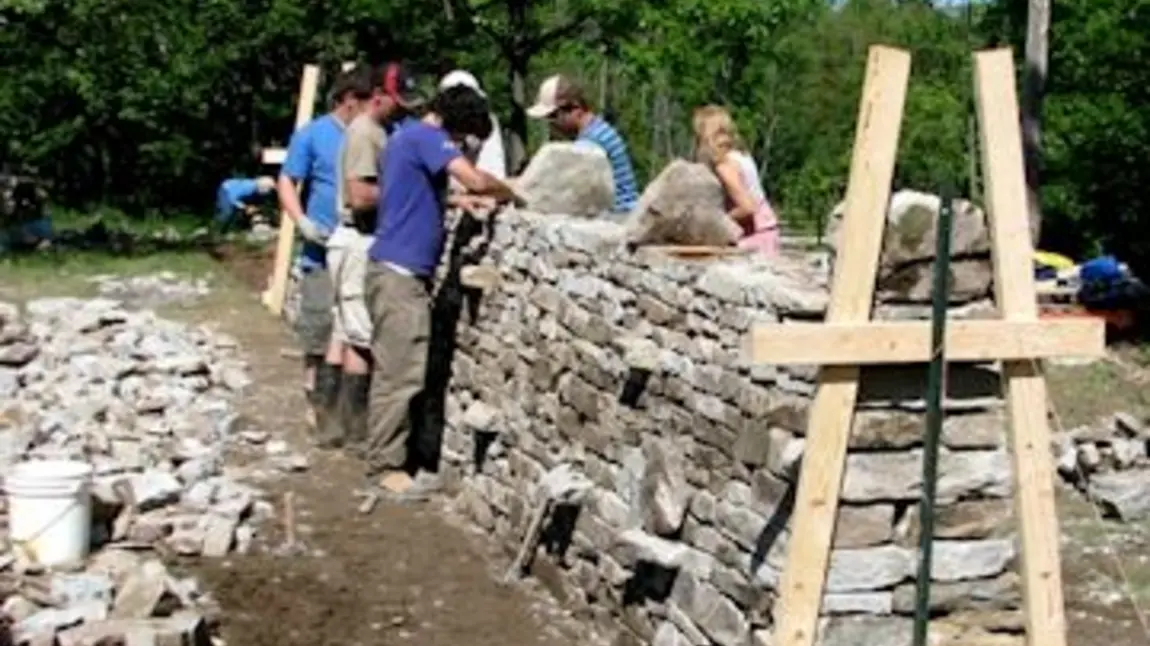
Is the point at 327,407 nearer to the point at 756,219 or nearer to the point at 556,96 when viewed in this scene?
the point at 556,96

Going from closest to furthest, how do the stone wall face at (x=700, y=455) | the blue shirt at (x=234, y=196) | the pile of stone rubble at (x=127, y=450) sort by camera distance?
1. the stone wall face at (x=700, y=455)
2. the pile of stone rubble at (x=127, y=450)
3. the blue shirt at (x=234, y=196)

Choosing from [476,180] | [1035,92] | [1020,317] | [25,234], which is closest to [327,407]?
A: [476,180]

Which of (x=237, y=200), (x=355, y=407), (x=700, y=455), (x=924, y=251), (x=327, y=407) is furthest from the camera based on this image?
(x=237, y=200)

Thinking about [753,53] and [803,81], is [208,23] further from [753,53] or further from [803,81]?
[803,81]

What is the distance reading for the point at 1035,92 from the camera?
2355cm

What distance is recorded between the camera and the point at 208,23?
2344 centimetres

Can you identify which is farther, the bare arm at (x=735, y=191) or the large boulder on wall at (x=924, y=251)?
the bare arm at (x=735, y=191)

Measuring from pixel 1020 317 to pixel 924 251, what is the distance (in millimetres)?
333

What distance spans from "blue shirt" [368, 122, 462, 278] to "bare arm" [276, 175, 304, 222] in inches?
43.7

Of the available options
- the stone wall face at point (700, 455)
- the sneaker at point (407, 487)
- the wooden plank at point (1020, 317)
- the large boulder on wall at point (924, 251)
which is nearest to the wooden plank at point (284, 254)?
the sneaker at point (407, 487)

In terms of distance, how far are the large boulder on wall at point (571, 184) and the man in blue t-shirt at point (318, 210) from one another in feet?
5.39

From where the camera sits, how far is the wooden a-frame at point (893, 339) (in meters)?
5.05

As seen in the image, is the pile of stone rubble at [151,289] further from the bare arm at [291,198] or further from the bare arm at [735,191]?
the bare arm at [735,191]

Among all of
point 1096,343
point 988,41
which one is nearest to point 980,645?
point 1096,343
